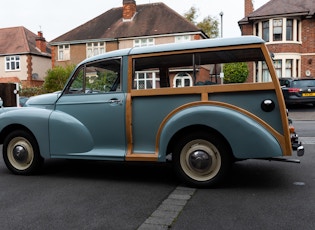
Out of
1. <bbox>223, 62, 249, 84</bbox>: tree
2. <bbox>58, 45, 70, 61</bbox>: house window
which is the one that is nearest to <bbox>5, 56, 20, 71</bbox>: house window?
<bbox>58, 45, 70, 61</bbox>: house window

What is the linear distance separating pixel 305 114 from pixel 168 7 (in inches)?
845

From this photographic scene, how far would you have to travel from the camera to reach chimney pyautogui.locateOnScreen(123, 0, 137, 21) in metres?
35.2

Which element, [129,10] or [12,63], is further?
[12,63]

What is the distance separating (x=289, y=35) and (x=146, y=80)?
2449 cm

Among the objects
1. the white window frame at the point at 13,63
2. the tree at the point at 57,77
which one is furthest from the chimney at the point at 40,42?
the tree at the point at 57,77

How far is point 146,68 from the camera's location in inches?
222

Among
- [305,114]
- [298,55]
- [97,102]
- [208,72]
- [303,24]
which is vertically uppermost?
[303,24]

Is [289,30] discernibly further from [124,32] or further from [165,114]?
[165,114]

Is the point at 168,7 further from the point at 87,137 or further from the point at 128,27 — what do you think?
the point at 87,137

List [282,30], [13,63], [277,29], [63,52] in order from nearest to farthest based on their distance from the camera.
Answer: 1. [282,30]
2. [277,29]
3. [63,52]
4. [13,63]

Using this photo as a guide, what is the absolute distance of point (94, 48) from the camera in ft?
115

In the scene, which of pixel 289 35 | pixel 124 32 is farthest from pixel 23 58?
pixel 289 35

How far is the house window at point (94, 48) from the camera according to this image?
114ft

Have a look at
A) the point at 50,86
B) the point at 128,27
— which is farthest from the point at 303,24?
the point at 50,86
